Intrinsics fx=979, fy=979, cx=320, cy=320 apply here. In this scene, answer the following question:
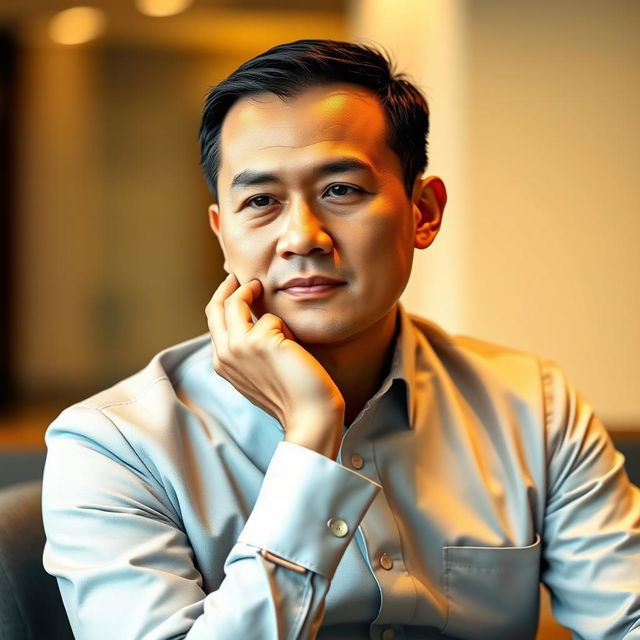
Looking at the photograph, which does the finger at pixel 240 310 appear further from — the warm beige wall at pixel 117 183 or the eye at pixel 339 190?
the warm beige wall at pixel 117 183

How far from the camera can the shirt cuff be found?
1.26 meters

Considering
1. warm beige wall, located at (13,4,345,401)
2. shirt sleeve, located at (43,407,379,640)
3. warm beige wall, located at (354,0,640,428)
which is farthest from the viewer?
warm beige wall, located at (13,4,345,401)

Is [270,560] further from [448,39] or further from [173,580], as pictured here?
[448,39]

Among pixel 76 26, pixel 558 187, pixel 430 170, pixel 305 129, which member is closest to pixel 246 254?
pixel 305 129

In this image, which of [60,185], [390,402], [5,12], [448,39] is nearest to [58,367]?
[60,185]

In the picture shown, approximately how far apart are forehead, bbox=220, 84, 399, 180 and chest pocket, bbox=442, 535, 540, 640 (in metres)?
0.64

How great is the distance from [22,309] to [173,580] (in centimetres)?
563

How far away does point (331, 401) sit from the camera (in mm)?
1365

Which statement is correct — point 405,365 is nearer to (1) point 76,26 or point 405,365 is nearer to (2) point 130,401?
(2) point 130,401

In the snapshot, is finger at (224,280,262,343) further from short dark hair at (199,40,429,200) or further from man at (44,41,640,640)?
short dark hair at (199,40,429,200)

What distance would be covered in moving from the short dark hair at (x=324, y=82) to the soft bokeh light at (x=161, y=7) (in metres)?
4.83

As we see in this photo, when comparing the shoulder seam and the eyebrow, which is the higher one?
the eyebrow

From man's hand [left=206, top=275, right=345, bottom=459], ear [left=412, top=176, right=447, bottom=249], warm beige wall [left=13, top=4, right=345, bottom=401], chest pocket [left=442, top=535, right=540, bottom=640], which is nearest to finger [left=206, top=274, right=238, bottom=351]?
man's hand [left=206, top=275, right=345, bottom=459]

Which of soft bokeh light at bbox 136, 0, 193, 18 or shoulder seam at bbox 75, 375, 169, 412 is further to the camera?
soft bokeh light at bbox 136, 0, 193, 18
